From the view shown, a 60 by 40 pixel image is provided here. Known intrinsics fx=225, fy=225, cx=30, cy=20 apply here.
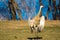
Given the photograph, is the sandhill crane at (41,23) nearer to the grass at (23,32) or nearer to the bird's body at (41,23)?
the bird's body at (41,23)

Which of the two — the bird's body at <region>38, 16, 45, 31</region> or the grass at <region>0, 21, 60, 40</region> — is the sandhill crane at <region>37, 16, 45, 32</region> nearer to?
the bird's body at <region>38, 16, 45, 31</region>

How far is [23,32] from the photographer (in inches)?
264

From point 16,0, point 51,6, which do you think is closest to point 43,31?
point 51,6

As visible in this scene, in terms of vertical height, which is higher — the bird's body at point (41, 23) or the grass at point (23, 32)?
the bird's body at point (41, 23)

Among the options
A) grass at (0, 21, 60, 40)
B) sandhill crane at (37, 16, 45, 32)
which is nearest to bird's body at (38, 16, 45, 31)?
sandhill crane at (37, 16, 45, 32)

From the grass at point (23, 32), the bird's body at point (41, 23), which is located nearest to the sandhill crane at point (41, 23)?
the bird's body at point (41, 23)

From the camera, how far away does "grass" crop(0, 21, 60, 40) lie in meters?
6.62

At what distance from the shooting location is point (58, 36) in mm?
6617

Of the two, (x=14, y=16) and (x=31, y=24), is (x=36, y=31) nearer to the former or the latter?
(x=31, y=24)

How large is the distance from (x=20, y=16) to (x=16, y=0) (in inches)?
20.1

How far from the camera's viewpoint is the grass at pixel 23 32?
6621 mm

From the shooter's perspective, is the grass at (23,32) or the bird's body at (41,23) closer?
the bird's body at (41,23)

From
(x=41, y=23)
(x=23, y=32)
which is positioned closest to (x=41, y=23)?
(x=41, y=23)

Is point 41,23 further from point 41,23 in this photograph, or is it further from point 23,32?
point 23,32
